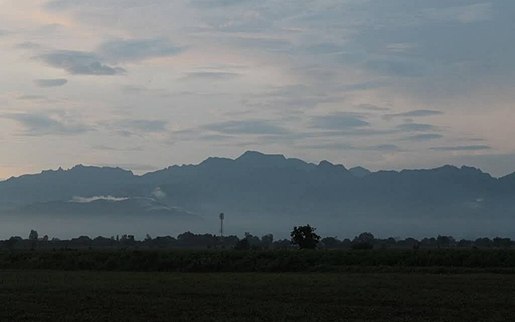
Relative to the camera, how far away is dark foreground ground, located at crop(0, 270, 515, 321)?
95.5 feet

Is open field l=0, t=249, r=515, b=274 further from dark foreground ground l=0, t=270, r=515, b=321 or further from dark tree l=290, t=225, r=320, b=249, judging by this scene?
dark tree l=290, t=225, r=320, b=249

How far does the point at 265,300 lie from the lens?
3444 cm

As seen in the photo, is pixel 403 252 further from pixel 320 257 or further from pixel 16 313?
pixel 16 313

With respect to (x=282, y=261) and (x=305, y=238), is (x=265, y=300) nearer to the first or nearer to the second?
(x=282, y=261)

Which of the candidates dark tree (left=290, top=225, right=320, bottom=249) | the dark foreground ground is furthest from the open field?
dark tree (left=290, top=225, right=320, bottom=249)

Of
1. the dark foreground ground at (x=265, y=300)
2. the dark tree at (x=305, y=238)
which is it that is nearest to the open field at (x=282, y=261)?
the dark foreground ground at (x=265, y=300)

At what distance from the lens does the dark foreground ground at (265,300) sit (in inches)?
1146

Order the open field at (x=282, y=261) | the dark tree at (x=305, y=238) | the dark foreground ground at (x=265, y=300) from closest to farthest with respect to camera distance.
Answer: the dark foreground ground at (x=265, y=300)
the open field at (x=282, y=261)
the dark tree at (x=305, y=238)

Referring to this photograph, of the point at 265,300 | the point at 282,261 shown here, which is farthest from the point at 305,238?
the point at 265,300

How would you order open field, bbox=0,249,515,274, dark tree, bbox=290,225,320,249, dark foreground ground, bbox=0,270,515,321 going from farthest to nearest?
dark tree, bbox=290,225,320,249
open field, bbox=0,249,515,274
dark foreground ground, bbox=0,270,515,321

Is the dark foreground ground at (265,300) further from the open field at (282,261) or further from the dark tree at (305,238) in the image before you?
the dark tree at (305,238)

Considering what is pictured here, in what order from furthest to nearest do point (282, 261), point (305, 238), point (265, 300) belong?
point (305, 238) → point (282, 261) → point (265, 300)

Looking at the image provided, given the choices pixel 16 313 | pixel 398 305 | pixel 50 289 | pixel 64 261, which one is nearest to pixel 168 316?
pixel 16 313

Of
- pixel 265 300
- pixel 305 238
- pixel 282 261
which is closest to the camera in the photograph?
pixel 265 300
